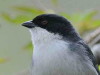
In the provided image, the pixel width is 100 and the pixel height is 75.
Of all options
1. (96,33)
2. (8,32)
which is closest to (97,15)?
(96,33)

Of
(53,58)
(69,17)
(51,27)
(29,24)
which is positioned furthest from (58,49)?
(69,17)

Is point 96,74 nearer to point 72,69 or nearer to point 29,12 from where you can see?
point 72,69

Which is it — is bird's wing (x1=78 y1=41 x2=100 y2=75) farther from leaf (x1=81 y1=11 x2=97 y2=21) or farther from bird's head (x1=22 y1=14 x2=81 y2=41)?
leaf (x1=81 y1=11 x2=97 y2=21)

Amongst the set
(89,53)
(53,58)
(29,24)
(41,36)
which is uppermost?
(29,24)

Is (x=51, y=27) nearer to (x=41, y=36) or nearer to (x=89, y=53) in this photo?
(x=41, y=36)

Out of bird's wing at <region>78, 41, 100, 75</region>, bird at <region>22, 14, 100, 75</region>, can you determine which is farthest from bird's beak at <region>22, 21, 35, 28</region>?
bird's wing at <region>78, 41, 100, 75</region>

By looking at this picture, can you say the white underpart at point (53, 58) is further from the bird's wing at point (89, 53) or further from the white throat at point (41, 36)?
the bird's wing at point (89, 53)
